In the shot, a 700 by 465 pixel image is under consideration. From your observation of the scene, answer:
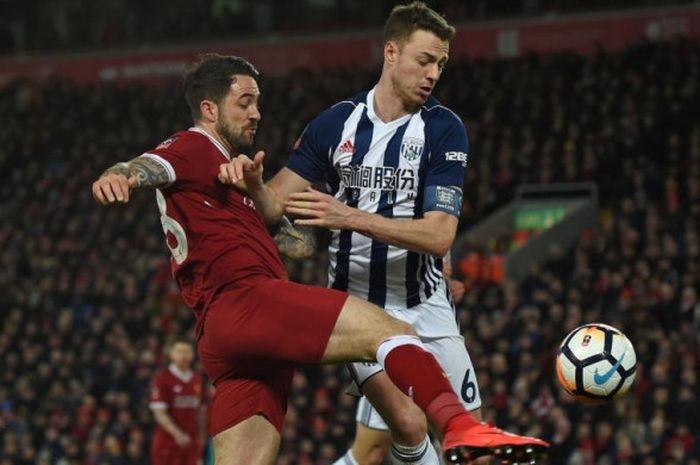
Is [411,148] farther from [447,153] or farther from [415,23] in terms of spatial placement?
[415,23]

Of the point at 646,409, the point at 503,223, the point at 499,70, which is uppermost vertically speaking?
the point at 499,70

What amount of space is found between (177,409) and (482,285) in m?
4.97

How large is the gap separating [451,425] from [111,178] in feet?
5.57

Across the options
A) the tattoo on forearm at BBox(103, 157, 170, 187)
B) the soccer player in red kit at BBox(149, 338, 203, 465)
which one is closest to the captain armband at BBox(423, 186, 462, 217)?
the tattoo on forearm at BBox(103, 157, 170, 187)

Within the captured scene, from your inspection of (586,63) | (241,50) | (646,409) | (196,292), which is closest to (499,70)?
(586,63)

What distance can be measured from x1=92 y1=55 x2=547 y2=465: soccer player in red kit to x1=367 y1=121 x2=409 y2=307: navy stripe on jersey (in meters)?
0.66

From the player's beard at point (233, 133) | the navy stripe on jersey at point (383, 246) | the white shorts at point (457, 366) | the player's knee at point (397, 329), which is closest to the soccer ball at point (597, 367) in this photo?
the white shorts at point (457, 366)

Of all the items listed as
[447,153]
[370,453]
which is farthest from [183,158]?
[370,453]

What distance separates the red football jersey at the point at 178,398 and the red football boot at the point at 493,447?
875cm

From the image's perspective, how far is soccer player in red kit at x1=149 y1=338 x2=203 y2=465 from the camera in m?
13.3

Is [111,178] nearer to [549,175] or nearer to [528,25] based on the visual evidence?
[549,175]

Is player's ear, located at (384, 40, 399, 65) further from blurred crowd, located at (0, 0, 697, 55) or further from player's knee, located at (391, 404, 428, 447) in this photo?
blurred crowd, located at (0, 0, 697, 55)

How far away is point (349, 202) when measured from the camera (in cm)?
655

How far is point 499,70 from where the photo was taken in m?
21.5
